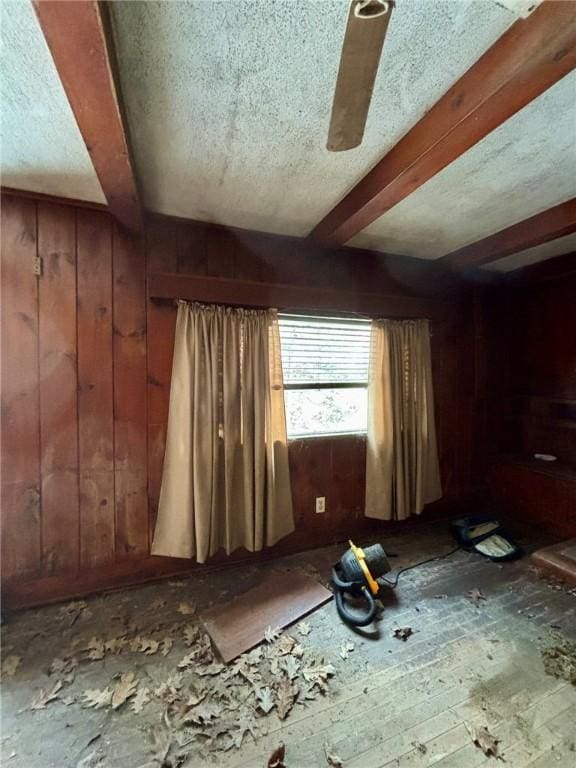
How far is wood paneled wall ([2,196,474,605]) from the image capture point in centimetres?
180

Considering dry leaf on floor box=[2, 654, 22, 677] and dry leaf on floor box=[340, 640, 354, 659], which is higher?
dry leaf on floor box=[2, 654, 22, 677]

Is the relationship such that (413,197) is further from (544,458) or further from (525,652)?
(544,458)

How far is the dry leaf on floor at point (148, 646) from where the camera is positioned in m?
1.56

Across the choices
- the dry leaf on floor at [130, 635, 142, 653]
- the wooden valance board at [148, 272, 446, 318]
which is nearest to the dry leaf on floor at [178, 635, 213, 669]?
the dry leaf on floor at [130, 635, 142, 653]

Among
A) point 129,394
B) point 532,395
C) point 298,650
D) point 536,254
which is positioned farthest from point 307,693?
point 536,254

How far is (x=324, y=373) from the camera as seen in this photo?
100 inches

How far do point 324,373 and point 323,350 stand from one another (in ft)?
0.60

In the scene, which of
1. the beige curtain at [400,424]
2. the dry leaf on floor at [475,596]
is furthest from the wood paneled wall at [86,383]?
the dry leaf on floor at [475,596]

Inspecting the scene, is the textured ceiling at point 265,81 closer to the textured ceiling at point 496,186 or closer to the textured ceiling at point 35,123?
the textured ceiling at point 35,123

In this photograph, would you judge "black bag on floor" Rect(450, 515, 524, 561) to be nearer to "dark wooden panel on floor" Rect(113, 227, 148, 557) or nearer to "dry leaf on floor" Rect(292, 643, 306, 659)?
"dry leaf on floor" Rect(292, 643, 306, 659)

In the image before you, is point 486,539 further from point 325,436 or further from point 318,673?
point 318,673

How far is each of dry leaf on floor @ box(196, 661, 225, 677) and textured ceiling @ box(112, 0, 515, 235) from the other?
236 cm

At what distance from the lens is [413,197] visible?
184cm

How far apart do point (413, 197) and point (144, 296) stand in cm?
172
